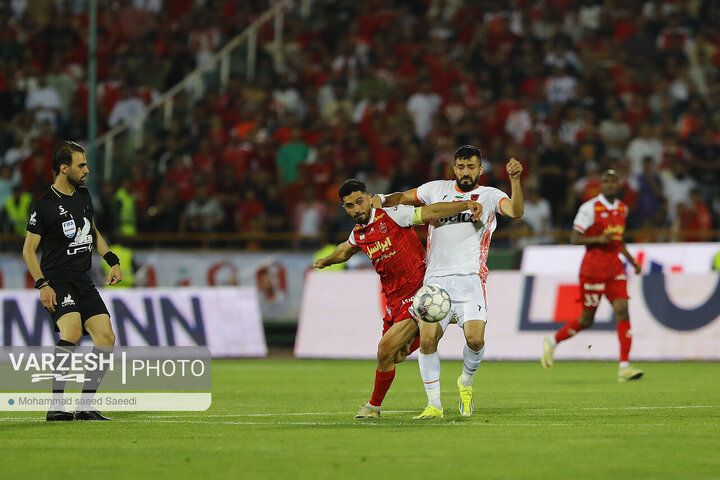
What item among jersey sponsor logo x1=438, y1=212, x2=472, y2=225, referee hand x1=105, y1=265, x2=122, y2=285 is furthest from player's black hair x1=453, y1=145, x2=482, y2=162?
referee hand x1=105, y1=265, x2=122, y2=285

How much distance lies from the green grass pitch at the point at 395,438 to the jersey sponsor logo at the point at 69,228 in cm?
162

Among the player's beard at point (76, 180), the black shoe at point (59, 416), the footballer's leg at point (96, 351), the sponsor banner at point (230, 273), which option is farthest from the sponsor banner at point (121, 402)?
the sponsor banner at point (230, 273)

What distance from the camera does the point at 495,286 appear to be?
21781 millimetres

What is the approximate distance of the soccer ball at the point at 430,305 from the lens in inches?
437

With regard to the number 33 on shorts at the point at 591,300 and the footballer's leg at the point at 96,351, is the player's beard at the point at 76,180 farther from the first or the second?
the number 33 on shorts at the point at 591,300

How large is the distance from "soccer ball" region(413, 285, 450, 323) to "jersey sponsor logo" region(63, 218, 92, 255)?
291cm

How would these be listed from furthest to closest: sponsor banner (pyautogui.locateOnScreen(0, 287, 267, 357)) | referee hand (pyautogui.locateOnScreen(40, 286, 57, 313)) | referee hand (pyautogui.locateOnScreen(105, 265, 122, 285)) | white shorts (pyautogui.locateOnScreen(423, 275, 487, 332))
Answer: sponsor banner (pyautogui.locateOnScreen(0, 287, 267, 357)) < white shorts (pyautogui.locateOnScreen(423, 275, 487, 332)) < referee hand (pyautogui.locateOnScreen(105, 265, 122, 285)) < referee hand (pyautogui.locateOnScreen(40, 286, 57, 313))

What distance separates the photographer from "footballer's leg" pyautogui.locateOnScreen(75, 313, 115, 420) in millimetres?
11320

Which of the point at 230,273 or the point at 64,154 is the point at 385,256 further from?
the point at 230,273

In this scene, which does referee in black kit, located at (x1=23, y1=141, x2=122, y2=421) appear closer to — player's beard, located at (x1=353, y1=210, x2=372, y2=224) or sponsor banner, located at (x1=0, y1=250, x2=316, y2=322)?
player's beard, located at (x1=353, y1=210, x2=372, y2=224)

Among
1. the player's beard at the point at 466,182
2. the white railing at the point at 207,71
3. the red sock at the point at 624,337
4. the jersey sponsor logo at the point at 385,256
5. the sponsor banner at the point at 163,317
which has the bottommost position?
the sponsor banner at the point at 163,317

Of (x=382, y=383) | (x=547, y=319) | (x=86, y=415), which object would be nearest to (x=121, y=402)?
(x=86, y=415)

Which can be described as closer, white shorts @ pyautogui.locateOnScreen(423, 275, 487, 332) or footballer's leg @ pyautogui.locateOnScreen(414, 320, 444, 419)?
footballer's leg @ pyautogui.locateOnScreen(414, 320, 444, 419)

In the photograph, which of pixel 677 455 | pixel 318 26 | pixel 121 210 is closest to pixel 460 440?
pixel 677 455
